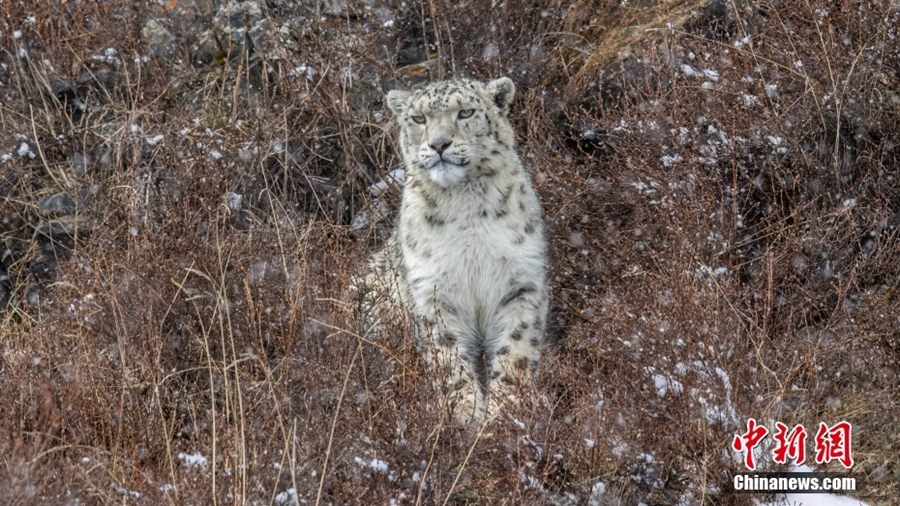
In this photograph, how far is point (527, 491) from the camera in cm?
379

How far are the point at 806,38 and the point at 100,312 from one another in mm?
3848

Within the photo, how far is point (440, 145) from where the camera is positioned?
5.27m

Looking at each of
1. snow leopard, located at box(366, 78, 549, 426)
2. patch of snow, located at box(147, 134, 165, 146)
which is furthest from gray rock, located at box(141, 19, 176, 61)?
snow leopard, located at box(366, 78, 549, 426)

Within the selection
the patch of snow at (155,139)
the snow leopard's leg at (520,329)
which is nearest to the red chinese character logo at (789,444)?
the snow leopard's leg at (520,329)

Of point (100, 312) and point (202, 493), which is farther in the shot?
point (100, 312)

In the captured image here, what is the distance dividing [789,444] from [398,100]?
8.98 feet

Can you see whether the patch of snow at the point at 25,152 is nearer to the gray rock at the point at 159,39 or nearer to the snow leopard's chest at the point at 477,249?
the gray rock at the point at 159,39

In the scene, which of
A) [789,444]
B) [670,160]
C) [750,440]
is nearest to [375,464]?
[750,440]

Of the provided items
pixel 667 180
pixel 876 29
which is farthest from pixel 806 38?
pixel 667 180

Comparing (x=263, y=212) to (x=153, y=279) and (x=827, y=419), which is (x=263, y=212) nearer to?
(x=153, y=279)

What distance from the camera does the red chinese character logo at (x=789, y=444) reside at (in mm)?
3842

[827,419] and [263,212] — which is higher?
[263,212]

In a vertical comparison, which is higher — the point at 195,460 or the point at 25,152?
the point at 25,152

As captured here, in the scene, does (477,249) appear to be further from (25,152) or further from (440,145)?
(25,152)
